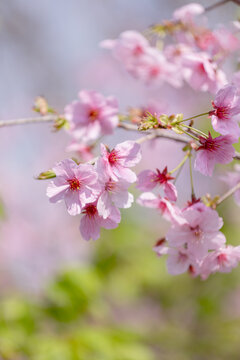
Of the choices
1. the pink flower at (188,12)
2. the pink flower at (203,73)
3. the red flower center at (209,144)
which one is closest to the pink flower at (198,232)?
the red flower center at (209,144)

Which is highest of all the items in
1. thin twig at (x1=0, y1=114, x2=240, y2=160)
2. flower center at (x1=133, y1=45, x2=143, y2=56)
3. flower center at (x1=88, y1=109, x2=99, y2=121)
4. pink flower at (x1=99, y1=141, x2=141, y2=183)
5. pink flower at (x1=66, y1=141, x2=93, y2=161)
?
flower center at (x1=133, y1=45, x2=143, y2=56)

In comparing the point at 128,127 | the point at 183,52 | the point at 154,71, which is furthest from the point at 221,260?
the point at 154,71

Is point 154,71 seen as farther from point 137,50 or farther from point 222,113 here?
point 222,113

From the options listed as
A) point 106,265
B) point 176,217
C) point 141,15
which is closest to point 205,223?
point 176,217

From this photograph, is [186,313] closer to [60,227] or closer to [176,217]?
[176,217]

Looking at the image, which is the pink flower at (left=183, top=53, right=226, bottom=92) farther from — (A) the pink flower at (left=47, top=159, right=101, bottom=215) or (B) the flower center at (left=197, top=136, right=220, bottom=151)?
(A) the pink flower at (left=47, top=159, right=101, bottom=215)

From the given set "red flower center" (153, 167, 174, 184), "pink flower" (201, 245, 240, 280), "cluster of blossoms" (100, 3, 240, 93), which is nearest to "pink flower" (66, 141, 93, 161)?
"cluster of blossoms" (100, 3, 240, 93)
